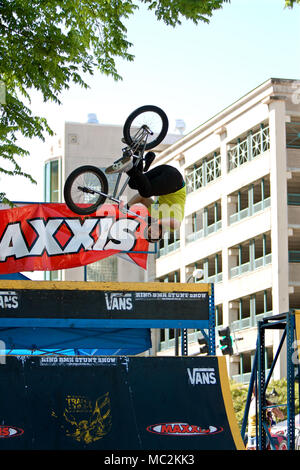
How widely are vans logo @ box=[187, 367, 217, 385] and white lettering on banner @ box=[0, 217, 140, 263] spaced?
777 cm

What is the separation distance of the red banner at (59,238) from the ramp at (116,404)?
24.3ft

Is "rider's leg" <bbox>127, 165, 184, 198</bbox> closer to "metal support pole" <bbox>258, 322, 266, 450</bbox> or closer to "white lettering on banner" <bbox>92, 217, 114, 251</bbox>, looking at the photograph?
"metal support pole" <bbox>258, 322, 266, 450</bbox>

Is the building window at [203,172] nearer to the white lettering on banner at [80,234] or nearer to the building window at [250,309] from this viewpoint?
the building window at [250,309]

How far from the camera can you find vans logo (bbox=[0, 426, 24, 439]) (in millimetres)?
11766

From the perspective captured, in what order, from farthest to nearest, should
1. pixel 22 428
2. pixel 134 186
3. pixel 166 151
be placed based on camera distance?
pixel 166 151
pixel 134 186
pixel 22 428

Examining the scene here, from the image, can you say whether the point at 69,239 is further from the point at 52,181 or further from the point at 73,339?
the point at 52,181

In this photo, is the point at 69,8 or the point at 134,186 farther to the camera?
the point at 69,8

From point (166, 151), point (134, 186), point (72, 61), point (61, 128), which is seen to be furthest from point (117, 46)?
point (61, 128)

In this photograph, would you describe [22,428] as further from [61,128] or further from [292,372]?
[61,128]

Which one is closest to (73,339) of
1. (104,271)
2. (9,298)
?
(9,298)

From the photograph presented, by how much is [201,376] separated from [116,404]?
1.45m

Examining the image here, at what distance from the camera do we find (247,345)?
5072 centimetres

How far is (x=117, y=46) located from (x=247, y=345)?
36.8 metres

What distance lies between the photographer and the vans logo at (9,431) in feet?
38.6
